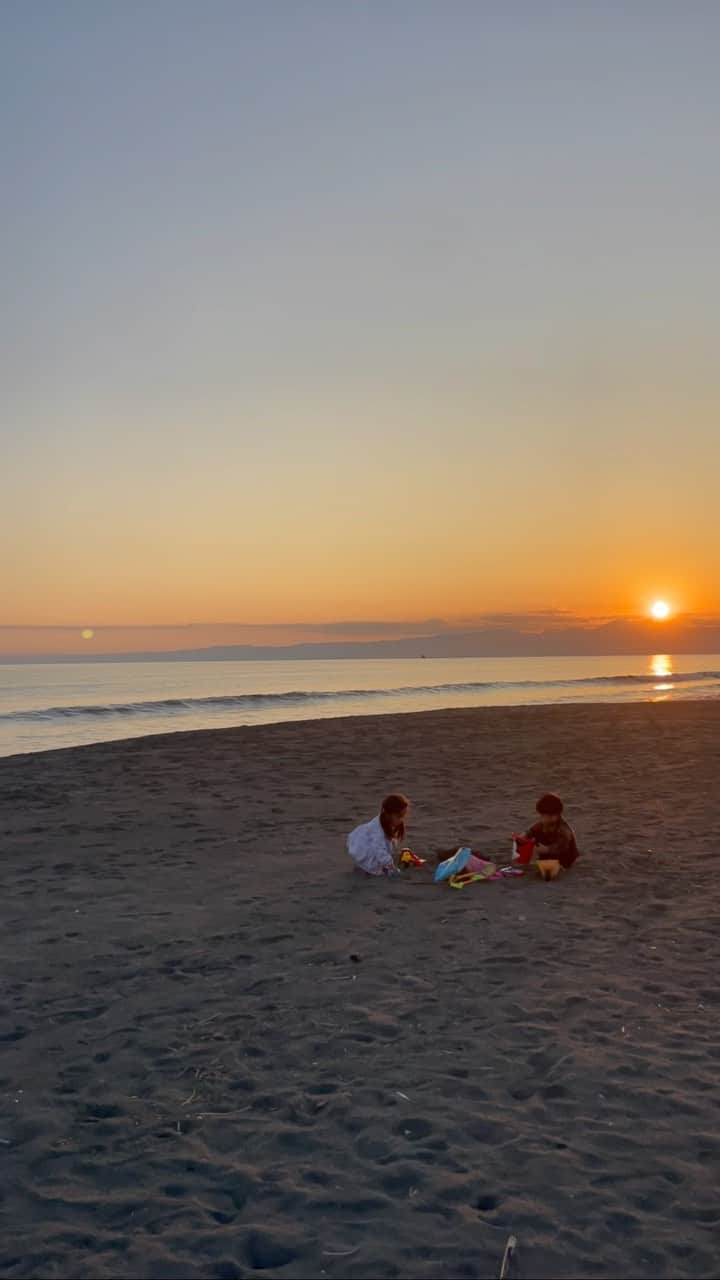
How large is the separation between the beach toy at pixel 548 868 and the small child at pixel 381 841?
1672mm

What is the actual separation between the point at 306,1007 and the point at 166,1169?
88.2 inches

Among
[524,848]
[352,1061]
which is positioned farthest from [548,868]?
[352,1061]

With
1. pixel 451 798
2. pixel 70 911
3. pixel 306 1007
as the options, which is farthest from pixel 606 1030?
pixel 451 798

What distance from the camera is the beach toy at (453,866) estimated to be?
1092 centimetres

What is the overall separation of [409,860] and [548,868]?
1733 mm

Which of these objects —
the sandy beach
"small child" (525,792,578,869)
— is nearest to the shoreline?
the sandy beach

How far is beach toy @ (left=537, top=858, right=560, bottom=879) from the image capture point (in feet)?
35.9

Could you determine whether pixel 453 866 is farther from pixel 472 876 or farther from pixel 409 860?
pixel 409 860

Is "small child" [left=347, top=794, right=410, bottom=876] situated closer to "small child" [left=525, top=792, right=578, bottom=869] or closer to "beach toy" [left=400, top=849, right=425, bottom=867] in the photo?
"beach toy" [left=400, top=849, right=425, bottom=867]

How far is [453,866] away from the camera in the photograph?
10945mm

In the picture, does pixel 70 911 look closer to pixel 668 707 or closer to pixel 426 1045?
pixel 426 1045

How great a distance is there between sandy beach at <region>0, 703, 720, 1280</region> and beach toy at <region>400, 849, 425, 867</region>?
0.81 m

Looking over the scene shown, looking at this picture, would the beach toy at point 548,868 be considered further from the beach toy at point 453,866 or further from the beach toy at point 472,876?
the beach toy at point 453,866

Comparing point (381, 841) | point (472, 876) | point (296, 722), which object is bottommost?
point (472, 876)
